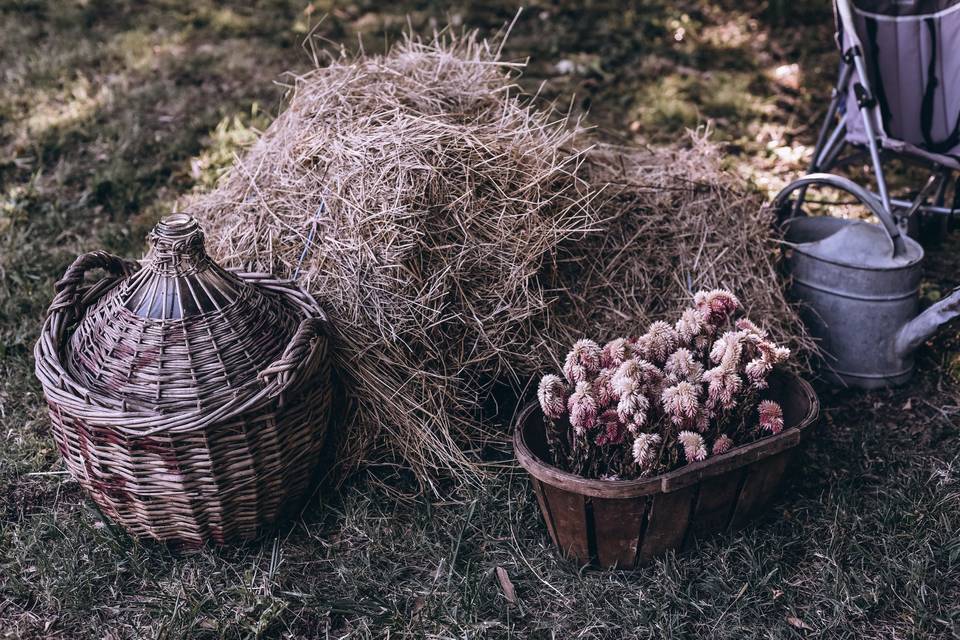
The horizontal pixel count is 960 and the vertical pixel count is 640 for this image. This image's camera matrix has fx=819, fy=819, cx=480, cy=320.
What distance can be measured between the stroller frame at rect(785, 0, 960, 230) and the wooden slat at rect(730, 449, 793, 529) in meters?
1.09

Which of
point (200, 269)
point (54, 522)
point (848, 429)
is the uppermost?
point (200, 269)

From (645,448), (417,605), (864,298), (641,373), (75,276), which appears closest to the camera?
(645,448)

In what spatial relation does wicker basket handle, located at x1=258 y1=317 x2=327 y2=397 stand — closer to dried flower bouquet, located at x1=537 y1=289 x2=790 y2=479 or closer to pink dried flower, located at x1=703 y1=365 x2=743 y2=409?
dried flower bouquet, located at x1=537 y1=289 x2=790 y2=479

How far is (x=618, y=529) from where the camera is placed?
2281mm

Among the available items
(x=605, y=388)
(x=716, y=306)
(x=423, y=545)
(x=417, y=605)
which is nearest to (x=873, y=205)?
(x=716, y=306)

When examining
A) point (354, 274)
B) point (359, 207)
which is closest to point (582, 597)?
point (354, 274)

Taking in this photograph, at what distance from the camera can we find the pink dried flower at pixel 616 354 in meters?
2.32

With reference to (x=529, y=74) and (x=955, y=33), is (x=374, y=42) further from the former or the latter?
(x=955, y=33)

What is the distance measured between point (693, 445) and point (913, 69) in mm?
2344

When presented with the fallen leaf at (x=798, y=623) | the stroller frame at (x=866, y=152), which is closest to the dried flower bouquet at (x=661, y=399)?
the fallen leaf at (x=798, y=623)

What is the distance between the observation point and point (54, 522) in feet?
8.44

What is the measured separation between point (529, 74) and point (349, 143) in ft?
9.07

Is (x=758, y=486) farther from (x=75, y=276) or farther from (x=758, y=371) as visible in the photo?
(x=75, y=276)

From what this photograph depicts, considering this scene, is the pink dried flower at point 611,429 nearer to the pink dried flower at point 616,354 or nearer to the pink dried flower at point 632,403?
the pink dried flower at point 632,403
